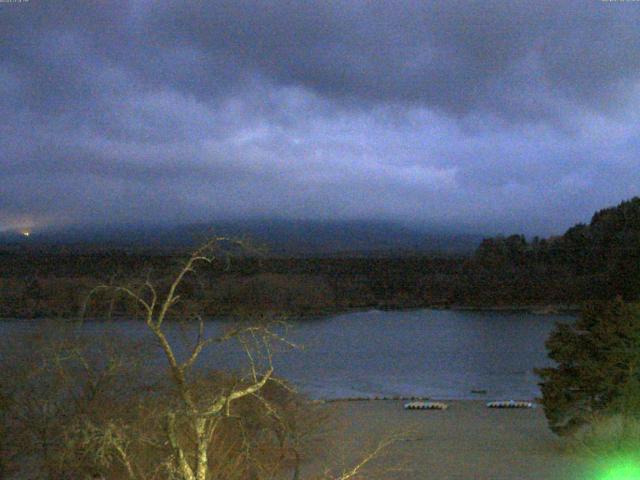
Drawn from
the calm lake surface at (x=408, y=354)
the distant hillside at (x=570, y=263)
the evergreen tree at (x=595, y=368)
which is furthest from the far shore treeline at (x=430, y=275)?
the evergreen tree at (x=595, y=368)

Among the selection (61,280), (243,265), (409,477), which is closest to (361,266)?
(243,265)

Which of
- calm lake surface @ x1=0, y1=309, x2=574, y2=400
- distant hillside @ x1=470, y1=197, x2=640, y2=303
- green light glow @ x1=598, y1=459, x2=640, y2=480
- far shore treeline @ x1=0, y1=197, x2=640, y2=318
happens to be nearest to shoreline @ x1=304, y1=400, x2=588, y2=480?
green light glow @ x1=598, y1=459, x2=640, y2=480

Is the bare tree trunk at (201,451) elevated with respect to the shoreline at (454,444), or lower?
elevated

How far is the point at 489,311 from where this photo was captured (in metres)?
69.6

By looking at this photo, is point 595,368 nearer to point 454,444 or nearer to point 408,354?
point 454,444

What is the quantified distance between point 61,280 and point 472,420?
113 ft

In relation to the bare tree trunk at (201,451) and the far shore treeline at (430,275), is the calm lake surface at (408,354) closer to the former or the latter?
the far shore treeline at (430,275)

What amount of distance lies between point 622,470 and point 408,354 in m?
→ 32.3

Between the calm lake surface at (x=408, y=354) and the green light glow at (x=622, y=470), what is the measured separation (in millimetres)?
10785

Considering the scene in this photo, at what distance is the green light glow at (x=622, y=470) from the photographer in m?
12.5

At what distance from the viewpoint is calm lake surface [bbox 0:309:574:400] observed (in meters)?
32.2

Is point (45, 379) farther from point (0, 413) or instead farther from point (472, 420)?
point (472, 420)

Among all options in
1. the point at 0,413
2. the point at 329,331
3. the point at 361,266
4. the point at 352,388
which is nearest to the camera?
the point at 0,413

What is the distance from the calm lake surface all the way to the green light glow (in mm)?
10785
